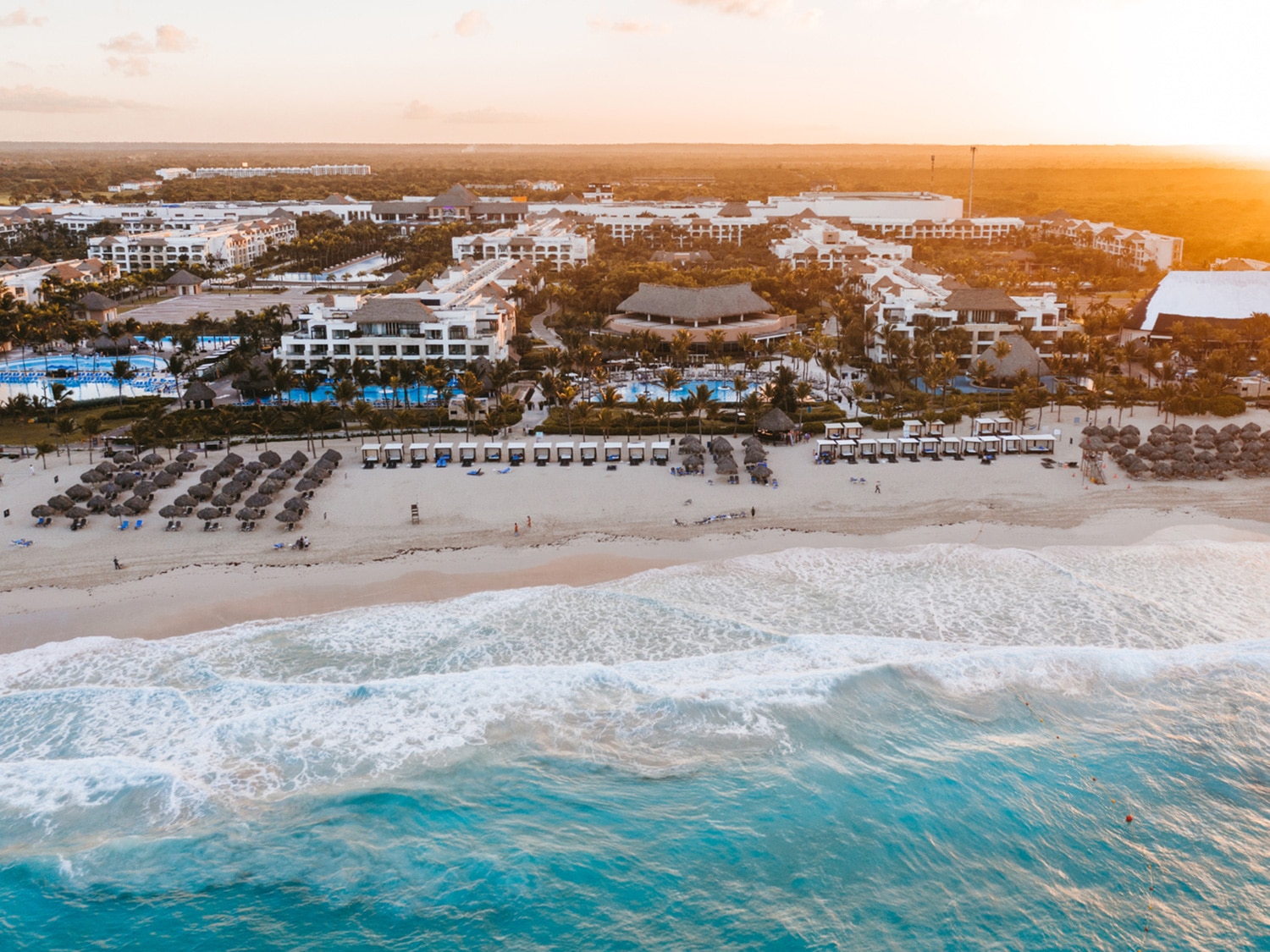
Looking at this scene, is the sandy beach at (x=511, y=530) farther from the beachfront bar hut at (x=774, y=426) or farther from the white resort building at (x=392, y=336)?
the white resort building at (x=392, y=336)

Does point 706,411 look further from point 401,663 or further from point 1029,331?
point 1029,331

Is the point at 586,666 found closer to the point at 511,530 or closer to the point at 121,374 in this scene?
the point at 511,530

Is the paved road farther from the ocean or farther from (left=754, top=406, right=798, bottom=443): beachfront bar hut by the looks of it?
the ocean

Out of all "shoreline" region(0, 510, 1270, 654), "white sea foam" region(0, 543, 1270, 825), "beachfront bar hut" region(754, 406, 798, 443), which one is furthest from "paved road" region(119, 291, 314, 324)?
"white sea foam" region(0, 543, 1270, 825)

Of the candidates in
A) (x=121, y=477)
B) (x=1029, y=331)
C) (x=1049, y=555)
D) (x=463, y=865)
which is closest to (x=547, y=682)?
(x=463, y=865)

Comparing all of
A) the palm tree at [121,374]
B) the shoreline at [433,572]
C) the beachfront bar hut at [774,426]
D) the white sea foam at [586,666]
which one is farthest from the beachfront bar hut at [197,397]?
the beachfront bar hut at [774,426]

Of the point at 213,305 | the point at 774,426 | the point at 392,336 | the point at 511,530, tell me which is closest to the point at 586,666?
the point at 511,530
